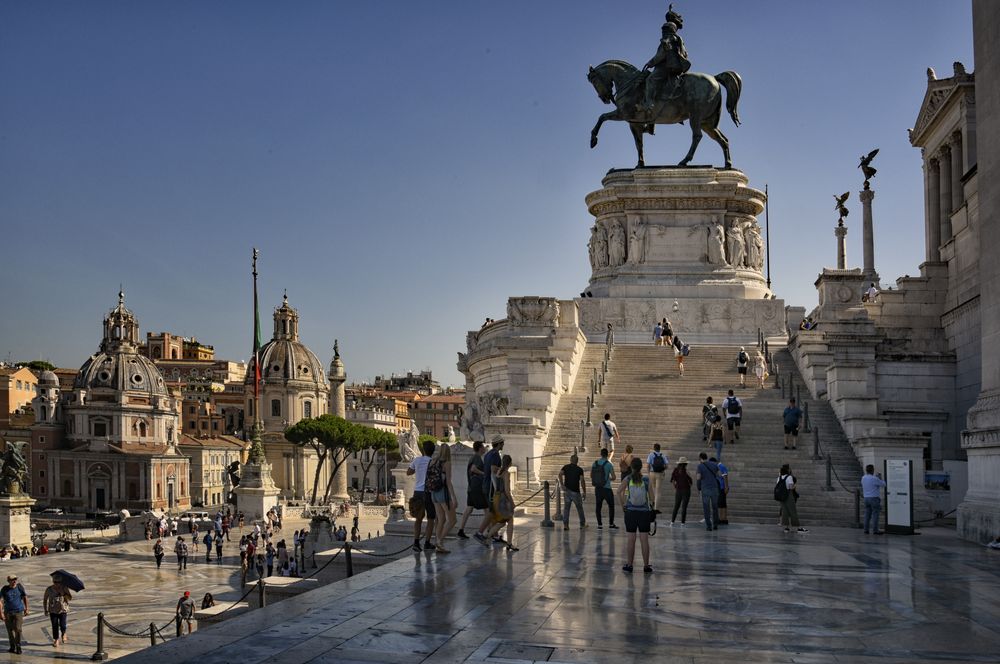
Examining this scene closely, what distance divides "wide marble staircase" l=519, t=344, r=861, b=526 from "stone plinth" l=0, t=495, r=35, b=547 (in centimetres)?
4720

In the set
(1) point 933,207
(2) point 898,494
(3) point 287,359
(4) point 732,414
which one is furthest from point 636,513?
(3) point 287,359

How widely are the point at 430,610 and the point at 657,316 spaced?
29.3 metres

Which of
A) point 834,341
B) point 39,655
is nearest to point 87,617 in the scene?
point 39,655

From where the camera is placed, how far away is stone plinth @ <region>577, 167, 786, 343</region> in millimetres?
38375

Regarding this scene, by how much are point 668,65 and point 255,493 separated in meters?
44.2

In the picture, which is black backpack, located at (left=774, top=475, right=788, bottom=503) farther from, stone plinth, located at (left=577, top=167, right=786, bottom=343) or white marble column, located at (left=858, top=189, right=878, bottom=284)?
white marble column, located at (left=858, top=189, right=878, bottom=284)

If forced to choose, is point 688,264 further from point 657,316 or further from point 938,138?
point 938,138

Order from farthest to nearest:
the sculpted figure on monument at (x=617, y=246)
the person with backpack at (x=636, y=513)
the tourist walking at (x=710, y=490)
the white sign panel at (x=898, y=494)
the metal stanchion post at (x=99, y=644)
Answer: the sculpted figure on monument at (x=617, y=246)
the metal stanchion post at (x=99, y=644)
the white sign panel at (x=898, y=494)
the tourist walking at (x=710, y=490)
the person with backpack at (x=636, y=513)

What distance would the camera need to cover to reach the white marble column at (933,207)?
153 feet

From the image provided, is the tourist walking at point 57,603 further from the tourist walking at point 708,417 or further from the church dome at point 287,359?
the church dome at point 287,359

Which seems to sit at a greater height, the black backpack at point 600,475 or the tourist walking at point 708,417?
the tourist walking at point 708,417

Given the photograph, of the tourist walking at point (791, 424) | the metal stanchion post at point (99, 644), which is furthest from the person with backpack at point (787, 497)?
the metal stanchion post at point (99, 644)

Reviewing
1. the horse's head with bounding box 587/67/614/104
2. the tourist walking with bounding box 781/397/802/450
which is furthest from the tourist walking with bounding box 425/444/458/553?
the horse's head with bounding box 587/67/614/104

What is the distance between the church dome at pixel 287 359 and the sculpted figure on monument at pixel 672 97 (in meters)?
115
